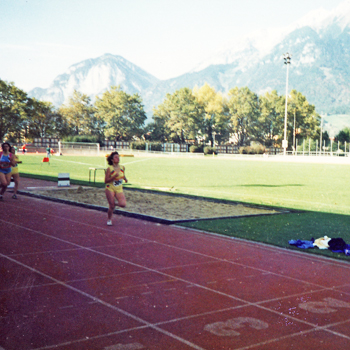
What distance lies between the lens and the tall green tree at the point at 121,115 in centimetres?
10131

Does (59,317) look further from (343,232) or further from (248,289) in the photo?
(343,232)

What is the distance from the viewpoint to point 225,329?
491 centimetres

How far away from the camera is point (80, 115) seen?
106438 mm

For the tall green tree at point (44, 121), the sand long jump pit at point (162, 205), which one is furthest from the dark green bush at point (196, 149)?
the sand long jump pit at point (162, 205)

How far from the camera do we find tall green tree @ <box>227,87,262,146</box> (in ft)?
348

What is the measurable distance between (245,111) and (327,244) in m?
98.4

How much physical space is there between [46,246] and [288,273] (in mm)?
4186

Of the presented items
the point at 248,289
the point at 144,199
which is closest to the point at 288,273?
the point at 248,289

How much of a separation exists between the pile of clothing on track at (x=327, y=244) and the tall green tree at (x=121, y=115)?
93236 mm

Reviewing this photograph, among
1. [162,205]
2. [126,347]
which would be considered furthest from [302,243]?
[162,205]

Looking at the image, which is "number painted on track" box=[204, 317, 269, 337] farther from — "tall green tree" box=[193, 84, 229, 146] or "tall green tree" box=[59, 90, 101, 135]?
"tall green tree" box=[59, 90, 101, 135]

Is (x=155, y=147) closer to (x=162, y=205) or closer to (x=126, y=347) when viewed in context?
(x=162, y=205)

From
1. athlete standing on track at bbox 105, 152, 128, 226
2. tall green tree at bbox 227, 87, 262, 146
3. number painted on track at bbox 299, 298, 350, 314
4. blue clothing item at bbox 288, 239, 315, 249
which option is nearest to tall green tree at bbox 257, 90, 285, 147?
tall green tree at bbox 227, 87, 262, 146

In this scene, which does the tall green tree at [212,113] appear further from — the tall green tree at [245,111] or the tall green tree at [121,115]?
the tall green tree at [121,115]
